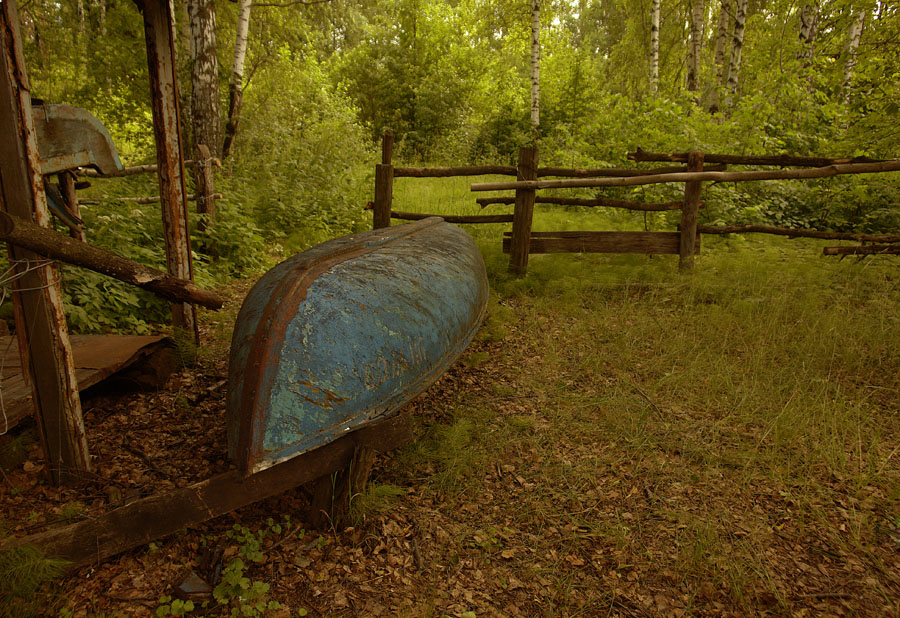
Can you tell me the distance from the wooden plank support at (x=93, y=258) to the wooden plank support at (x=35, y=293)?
143mm

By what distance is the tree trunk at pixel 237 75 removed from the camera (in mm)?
7715

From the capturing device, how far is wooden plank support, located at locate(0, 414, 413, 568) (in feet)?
6.18

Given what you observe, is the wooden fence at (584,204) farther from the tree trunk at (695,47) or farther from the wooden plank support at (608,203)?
the tree trunk at (695,47)

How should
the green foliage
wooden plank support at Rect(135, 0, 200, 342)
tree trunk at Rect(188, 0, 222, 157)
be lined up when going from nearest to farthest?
the green foliage < wooden plank support at Rect(135, 0, 200, 342) < tree trunk at Rect(188, 0, 222, 157)

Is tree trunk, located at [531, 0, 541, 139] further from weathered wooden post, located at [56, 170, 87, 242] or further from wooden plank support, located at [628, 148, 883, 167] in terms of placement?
weathered wooden post, located at [56, 170, 87, 242]

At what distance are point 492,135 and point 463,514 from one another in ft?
41.8

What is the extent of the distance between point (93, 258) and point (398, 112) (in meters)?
13.3

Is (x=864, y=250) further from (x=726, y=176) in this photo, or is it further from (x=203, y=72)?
(x=203, y=72)

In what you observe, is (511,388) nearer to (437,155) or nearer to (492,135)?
(437,155)

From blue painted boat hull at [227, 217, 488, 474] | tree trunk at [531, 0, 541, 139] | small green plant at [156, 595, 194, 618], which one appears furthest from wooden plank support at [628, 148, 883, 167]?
tree trunk at [531, 0, 541, 139]

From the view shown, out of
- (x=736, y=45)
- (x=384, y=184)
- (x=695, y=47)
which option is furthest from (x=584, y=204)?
(x=695, y=47)

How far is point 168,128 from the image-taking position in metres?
3.30

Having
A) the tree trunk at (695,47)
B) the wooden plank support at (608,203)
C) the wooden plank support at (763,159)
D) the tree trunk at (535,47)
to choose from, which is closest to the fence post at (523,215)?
the wooden plank support at (608,203)

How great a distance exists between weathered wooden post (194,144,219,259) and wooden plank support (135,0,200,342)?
2.21m
